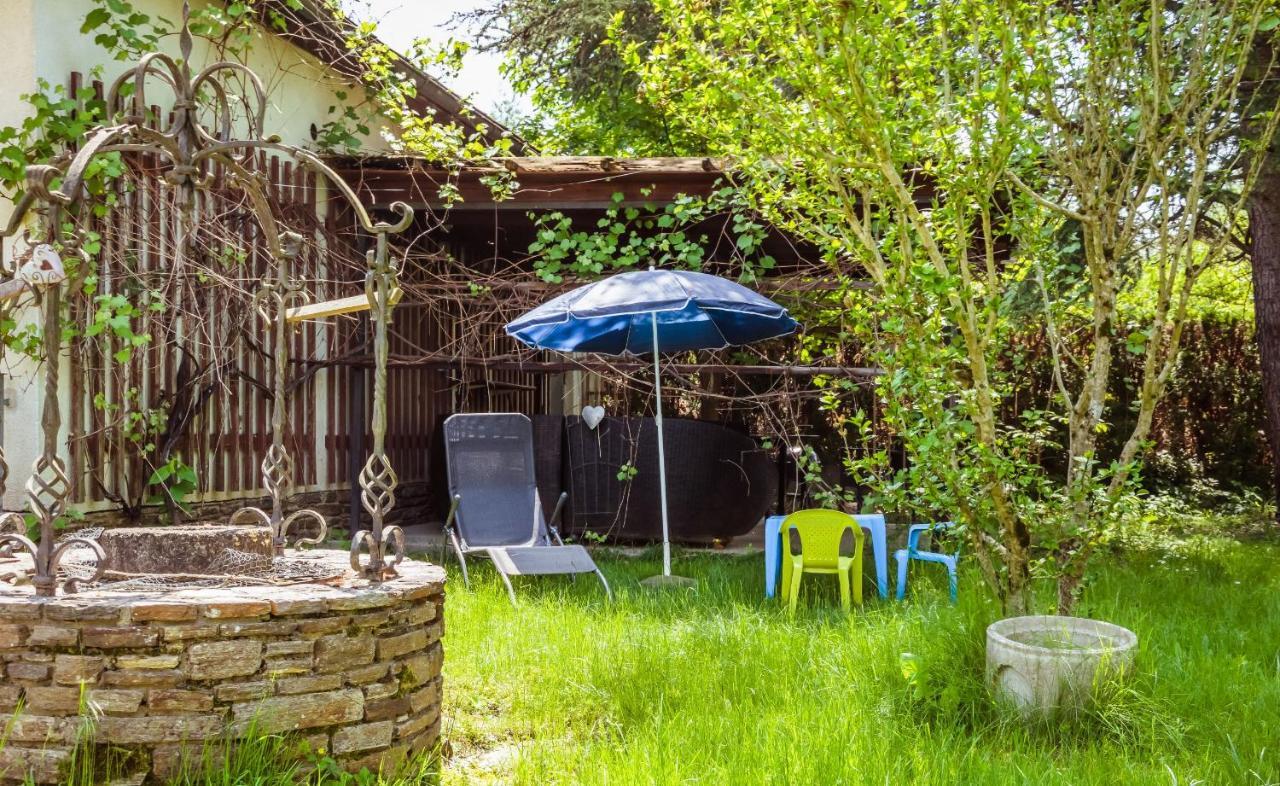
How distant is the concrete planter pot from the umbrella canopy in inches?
102

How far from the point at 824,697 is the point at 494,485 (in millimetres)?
3560

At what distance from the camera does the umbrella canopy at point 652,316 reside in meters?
5.55

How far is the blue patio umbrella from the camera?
5.56m

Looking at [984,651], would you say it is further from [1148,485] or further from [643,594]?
[1148,485]

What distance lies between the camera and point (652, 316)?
6258mm

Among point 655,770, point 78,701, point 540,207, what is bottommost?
point 655,770

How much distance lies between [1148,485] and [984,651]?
744 centimetres

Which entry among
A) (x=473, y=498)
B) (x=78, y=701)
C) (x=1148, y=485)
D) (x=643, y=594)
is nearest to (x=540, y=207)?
(x=473, y=498)

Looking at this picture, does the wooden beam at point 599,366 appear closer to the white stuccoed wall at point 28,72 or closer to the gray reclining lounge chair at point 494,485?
the gray reclining lounge chair at point 494,485

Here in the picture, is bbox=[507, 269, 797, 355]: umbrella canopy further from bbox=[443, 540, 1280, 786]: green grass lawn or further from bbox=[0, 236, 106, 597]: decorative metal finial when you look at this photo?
bbox=[0, 236, 106, 597]: decorative metal finial

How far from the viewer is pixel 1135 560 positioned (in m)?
6.48

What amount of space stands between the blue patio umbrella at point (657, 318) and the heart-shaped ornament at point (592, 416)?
597 millimetres

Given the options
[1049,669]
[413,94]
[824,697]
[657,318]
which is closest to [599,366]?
[657,318]

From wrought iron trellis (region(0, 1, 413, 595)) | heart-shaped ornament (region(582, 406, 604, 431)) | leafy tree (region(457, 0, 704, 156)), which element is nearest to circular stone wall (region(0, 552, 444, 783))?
wrought iron trellis (region(0, 1, 413, 595))
